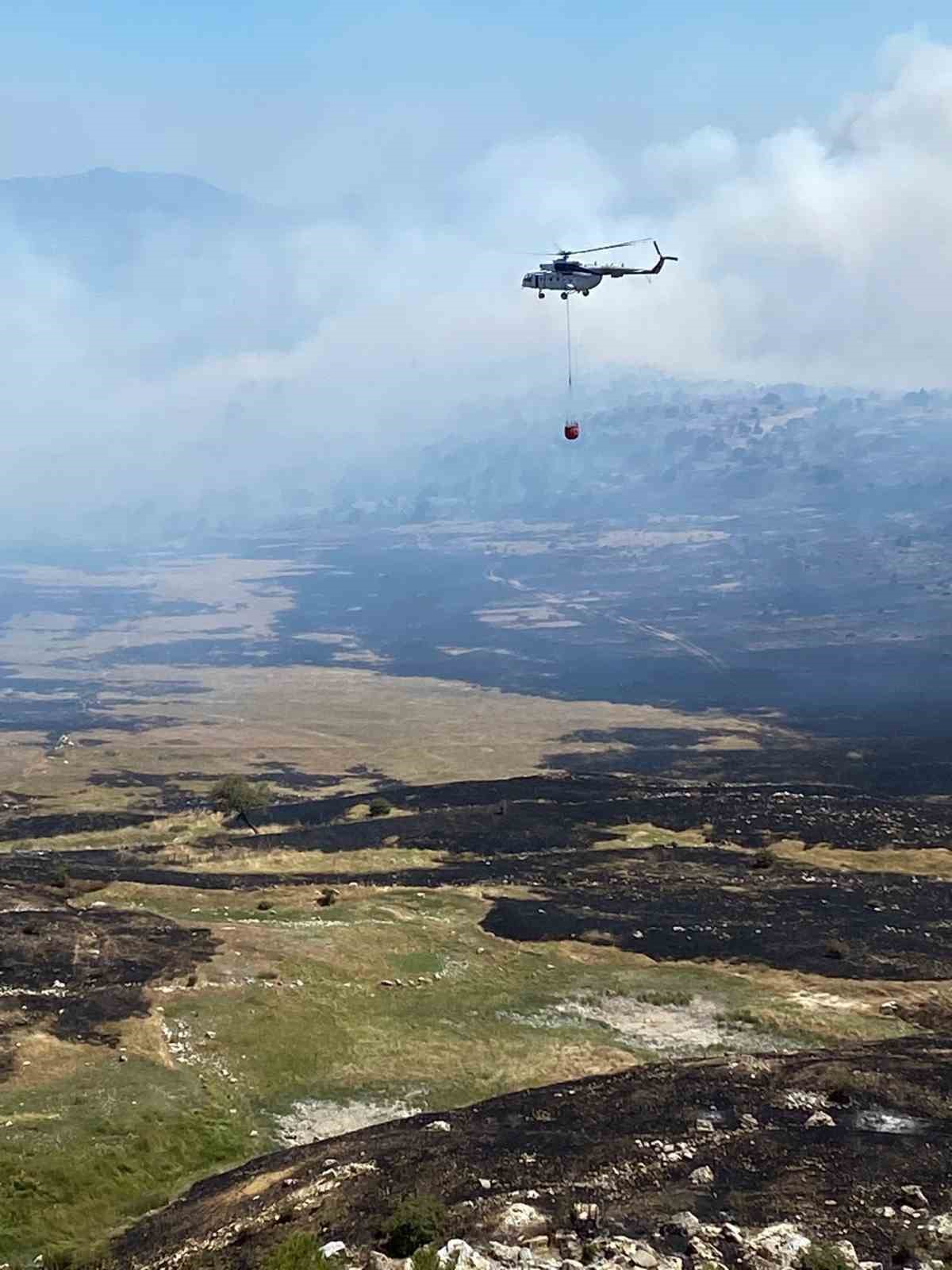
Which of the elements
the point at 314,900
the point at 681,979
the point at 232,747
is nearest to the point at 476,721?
the point at 232,747

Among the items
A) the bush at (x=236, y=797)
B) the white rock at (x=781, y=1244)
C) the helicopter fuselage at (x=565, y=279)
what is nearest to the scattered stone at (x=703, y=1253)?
the white rock at (x=781, y=1244)

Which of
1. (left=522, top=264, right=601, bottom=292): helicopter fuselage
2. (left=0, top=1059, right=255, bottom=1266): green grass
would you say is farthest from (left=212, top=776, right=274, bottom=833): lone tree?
(left=0, top=1059, right=255, bottom=1266): green grass

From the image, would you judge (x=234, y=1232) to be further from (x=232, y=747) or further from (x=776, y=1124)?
(x=232, y=747)

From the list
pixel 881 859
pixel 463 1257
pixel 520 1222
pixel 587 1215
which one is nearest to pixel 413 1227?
pixel 463 1257

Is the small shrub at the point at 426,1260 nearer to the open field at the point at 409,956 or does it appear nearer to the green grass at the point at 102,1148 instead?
the open field at the point at 409,956

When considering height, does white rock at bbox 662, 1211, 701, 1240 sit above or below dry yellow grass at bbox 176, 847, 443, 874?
above

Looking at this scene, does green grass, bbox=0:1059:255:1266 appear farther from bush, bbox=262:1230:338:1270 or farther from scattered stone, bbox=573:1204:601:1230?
scattered stone, bbox=573:1204:601:1230

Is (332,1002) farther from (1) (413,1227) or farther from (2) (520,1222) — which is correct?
(1) (413,1227)
